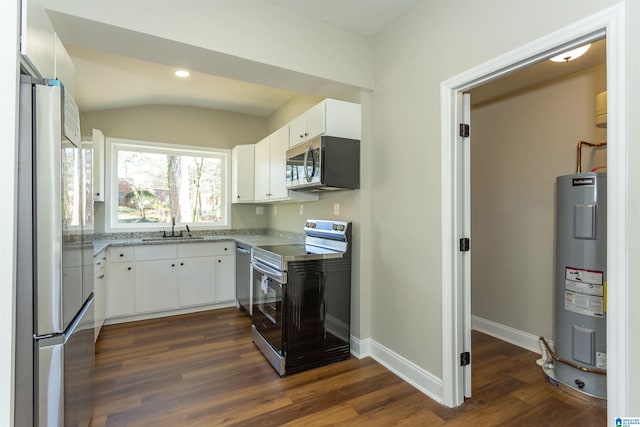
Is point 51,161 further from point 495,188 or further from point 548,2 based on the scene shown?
point 495,188

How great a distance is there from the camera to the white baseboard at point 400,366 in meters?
2.14

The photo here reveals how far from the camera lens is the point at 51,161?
46.3 inches

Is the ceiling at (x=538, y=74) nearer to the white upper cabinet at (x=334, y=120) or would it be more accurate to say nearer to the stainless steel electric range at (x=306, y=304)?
the white upper cabinet at (x=334, y=120)

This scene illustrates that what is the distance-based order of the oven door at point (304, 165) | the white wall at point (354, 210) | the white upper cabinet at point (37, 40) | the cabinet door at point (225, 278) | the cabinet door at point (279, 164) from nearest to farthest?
the white upper cabinet at point (37, 40)
the oven door at point (304, 165)
the white wall at point (354, 210)
the cabinet door at point (279, 164)
the cabinet door at point (225, 278)

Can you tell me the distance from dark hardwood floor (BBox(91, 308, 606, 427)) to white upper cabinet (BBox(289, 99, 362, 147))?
1.93 metres

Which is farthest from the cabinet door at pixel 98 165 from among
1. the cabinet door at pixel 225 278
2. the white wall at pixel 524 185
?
the white wall at pixel 524 185

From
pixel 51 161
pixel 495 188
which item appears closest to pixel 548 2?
pixel 495 188

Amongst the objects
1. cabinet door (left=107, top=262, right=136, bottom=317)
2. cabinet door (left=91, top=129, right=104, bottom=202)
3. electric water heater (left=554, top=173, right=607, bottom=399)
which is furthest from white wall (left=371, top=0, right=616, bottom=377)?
cabinet door (left=91, top=129, right=104, bottom=202)

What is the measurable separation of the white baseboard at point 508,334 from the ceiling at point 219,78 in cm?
230

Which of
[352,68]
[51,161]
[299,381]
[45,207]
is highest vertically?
[352,68]

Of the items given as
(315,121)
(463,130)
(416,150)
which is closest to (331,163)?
(315,121)

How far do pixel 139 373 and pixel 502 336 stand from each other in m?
3.26

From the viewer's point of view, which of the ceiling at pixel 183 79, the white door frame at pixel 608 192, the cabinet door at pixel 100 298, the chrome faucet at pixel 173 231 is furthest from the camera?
the chrome faucet at pixel 173 231

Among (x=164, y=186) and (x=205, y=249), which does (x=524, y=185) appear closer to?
(x=205, y=249)
